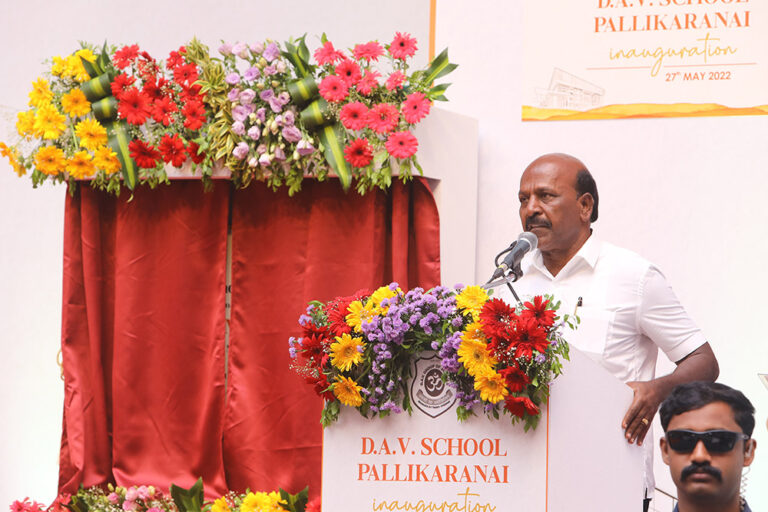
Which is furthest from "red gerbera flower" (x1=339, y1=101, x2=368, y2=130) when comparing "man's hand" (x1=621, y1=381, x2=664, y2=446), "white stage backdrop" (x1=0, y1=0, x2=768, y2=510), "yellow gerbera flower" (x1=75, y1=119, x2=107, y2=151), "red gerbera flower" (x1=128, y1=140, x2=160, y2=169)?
"man's hand" (x1=621, y1=381, x2=664, y2=446)

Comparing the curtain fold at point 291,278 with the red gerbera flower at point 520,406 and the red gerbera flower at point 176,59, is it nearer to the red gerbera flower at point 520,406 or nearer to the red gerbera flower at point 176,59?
the red gerbera flower at point 176,59

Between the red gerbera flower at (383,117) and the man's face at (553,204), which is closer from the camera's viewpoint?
the man's face at (553,204)

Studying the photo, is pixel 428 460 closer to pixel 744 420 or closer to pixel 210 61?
pixel 744 420

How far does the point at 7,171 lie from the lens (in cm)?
541

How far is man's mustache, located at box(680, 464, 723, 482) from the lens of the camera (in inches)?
91.7

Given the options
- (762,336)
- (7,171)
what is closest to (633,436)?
(762,336)

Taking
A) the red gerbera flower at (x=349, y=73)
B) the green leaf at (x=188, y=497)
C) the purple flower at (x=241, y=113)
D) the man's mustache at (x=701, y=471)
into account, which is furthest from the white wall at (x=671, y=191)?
the man's mustache at (x=701, y=471)

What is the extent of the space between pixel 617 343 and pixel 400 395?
3.58ft

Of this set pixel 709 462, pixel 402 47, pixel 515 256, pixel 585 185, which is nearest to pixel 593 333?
pixel 585 185

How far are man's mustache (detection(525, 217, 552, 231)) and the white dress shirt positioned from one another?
0.29 meters

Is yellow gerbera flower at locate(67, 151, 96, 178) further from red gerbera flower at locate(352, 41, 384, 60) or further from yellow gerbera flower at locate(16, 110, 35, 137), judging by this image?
red gerbera flower at locate(352, 41, 384, 60)

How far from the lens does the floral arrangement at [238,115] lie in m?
3.91

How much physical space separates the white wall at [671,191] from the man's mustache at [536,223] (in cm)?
60

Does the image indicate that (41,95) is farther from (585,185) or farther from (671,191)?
(671,191)
